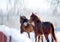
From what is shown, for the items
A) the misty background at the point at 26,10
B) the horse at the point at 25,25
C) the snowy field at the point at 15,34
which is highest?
the misty background at the point at 26,10

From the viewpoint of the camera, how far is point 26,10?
5.25 feet

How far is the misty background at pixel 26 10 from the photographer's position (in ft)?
5.19

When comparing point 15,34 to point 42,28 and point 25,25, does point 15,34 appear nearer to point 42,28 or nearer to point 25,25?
point 25,25

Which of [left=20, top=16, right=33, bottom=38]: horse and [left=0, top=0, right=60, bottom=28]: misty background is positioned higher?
[left=0, top=0, right=60, bottom=28]: misty background

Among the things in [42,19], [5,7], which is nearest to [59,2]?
A: [42,19]

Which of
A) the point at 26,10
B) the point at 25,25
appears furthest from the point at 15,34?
the point at 26,10

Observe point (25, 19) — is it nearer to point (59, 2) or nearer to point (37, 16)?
point (37, 16)

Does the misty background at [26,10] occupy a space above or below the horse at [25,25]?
above

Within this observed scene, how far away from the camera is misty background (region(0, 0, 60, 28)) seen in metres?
1.58

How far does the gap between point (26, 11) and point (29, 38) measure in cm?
21

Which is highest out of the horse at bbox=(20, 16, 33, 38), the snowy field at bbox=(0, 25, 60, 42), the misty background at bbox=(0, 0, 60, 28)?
the misty background at bbox=(0, 0, 60, 28)

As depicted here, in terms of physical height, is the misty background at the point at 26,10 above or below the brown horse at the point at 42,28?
above

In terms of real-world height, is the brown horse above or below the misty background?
below

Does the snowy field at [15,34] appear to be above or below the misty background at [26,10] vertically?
below
